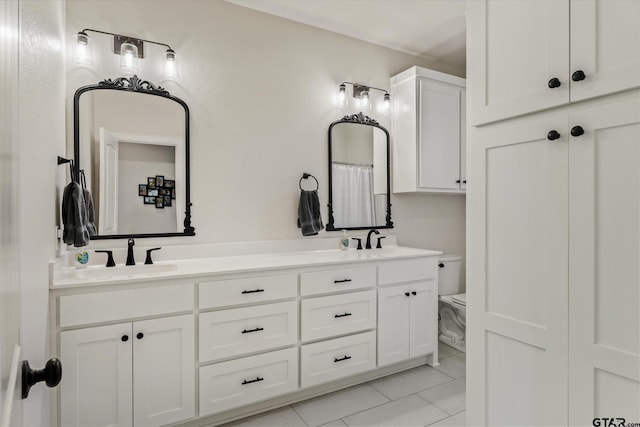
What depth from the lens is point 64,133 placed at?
198cm

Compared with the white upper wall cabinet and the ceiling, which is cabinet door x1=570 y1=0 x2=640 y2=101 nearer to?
the white upper wall cabinet

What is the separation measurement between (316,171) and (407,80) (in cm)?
118

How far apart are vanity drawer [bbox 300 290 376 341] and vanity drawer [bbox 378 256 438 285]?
16 cm

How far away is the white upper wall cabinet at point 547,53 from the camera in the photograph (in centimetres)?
92

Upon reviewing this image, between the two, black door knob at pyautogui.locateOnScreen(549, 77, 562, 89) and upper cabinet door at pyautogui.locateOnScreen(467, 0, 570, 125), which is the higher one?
upper cabinet door at pyautogui.locateOnScreen(467, 0, 570, 125)

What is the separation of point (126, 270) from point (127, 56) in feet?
4.41

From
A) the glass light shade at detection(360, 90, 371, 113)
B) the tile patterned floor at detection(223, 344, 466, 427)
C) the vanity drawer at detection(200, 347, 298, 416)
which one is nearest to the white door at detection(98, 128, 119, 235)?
the vanity drawer at detection(200, 347, 298, 416)

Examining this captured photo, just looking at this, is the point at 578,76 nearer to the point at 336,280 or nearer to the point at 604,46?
the point at 604,46

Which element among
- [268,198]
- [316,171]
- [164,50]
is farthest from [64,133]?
[316,171]

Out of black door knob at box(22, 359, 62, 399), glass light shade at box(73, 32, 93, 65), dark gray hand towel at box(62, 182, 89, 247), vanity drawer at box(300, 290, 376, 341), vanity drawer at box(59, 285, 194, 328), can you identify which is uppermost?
glass light shade at box(73, 32, 93, 65)

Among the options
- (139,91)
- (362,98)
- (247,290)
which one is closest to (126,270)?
(247,290)

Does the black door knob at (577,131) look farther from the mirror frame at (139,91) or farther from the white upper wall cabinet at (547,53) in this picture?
the mirror frame at (139,91)

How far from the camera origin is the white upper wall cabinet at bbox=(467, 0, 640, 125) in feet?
3.01

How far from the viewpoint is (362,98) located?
3020 mm
